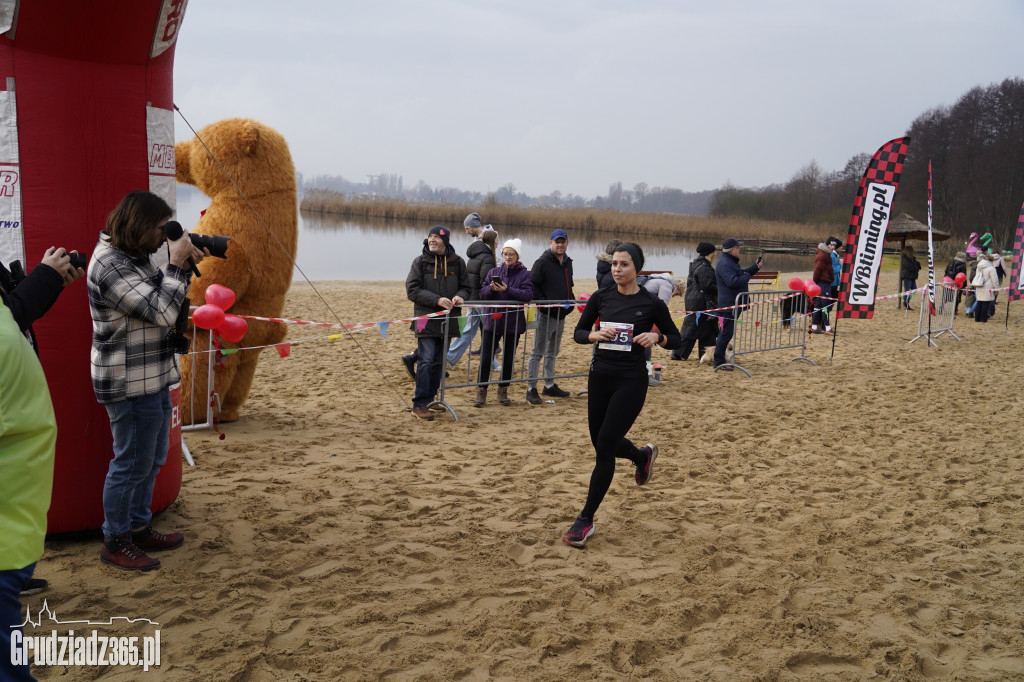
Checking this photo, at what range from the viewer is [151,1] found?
158 inches

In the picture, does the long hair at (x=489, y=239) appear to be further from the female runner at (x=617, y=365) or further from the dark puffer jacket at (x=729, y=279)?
the female runner at (x=617, y=365)

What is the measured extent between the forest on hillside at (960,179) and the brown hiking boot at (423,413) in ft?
178

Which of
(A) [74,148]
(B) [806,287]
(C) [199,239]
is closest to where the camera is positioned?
(A) [74,148]

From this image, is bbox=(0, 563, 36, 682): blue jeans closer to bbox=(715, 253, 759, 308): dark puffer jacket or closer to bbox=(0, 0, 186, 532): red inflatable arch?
bbox=(0, 0, 186, 532): red inflatable arch

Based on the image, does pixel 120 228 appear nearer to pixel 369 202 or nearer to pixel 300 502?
pixel 300 502

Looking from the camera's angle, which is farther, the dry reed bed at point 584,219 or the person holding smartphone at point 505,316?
the dry reed bed at point 584,219

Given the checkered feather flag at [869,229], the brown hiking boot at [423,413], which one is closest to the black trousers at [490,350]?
the brown hiking boot at [423,413]

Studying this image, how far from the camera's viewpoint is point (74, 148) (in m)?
4.02

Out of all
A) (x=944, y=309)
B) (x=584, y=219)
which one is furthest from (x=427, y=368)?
(x=584, y=219)

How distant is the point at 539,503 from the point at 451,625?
1844mm

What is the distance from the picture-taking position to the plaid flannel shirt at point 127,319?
3.70 meters

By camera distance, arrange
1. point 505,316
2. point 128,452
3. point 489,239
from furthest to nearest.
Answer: point 489,239
point 505,316
point 128,452

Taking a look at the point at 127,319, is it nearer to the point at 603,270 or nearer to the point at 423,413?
the point at 423,413

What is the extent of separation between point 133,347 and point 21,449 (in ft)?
5.95
